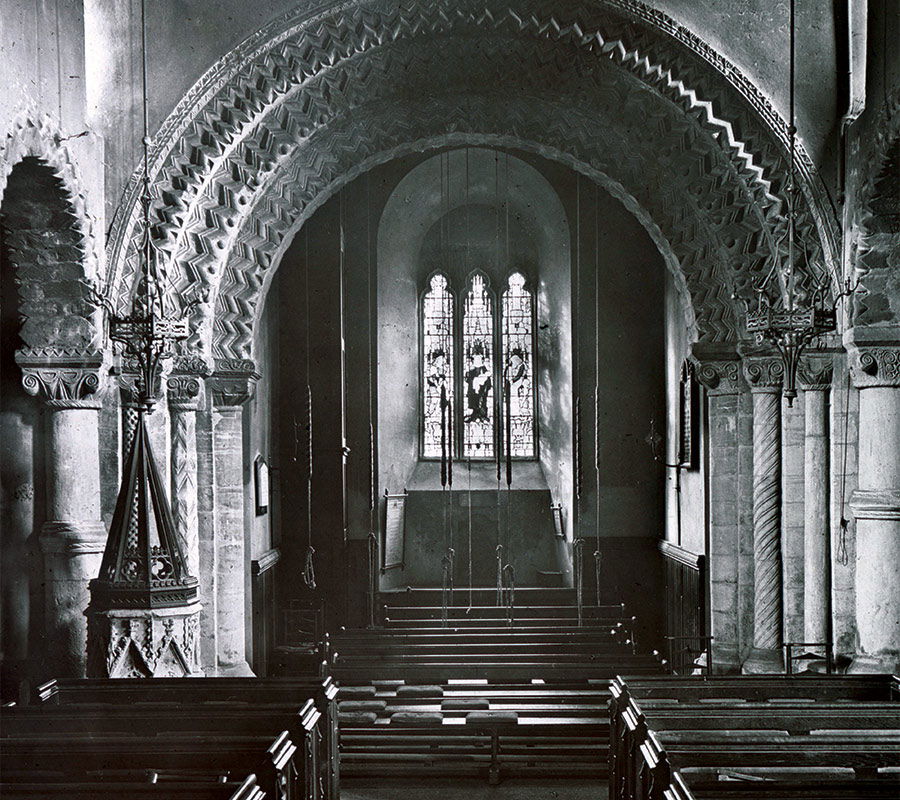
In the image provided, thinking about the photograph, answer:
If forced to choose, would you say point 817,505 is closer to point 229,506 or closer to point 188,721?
point 229,506

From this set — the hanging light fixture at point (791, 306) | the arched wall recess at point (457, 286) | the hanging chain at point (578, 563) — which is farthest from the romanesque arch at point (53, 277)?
the arched wall recess at point (457, 286)

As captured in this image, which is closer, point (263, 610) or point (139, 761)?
point (139, 761)

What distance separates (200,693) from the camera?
6.39 metres

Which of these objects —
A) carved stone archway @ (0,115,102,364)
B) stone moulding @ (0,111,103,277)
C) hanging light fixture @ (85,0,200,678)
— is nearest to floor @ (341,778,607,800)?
hanging light fixture @ (85,0,200,678)

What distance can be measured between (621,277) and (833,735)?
9906 millimetres

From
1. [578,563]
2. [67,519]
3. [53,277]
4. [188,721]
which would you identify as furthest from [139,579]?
[578,563]

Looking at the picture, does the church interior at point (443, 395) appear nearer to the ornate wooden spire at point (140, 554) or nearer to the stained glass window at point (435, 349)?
the ornate wooden spire at point (140, 554)

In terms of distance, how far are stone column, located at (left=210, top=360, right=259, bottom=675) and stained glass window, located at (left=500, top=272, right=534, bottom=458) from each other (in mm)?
6544

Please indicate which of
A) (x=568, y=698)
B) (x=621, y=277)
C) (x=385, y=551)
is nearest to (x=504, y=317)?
(x=621, y=277)

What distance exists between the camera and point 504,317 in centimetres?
1628

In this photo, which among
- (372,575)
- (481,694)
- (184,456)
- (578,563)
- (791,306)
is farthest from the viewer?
(578,563)

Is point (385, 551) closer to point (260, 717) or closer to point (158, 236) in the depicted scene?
point (158, 236)

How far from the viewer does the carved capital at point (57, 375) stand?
26.1 feet

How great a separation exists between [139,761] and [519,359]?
471 inches
